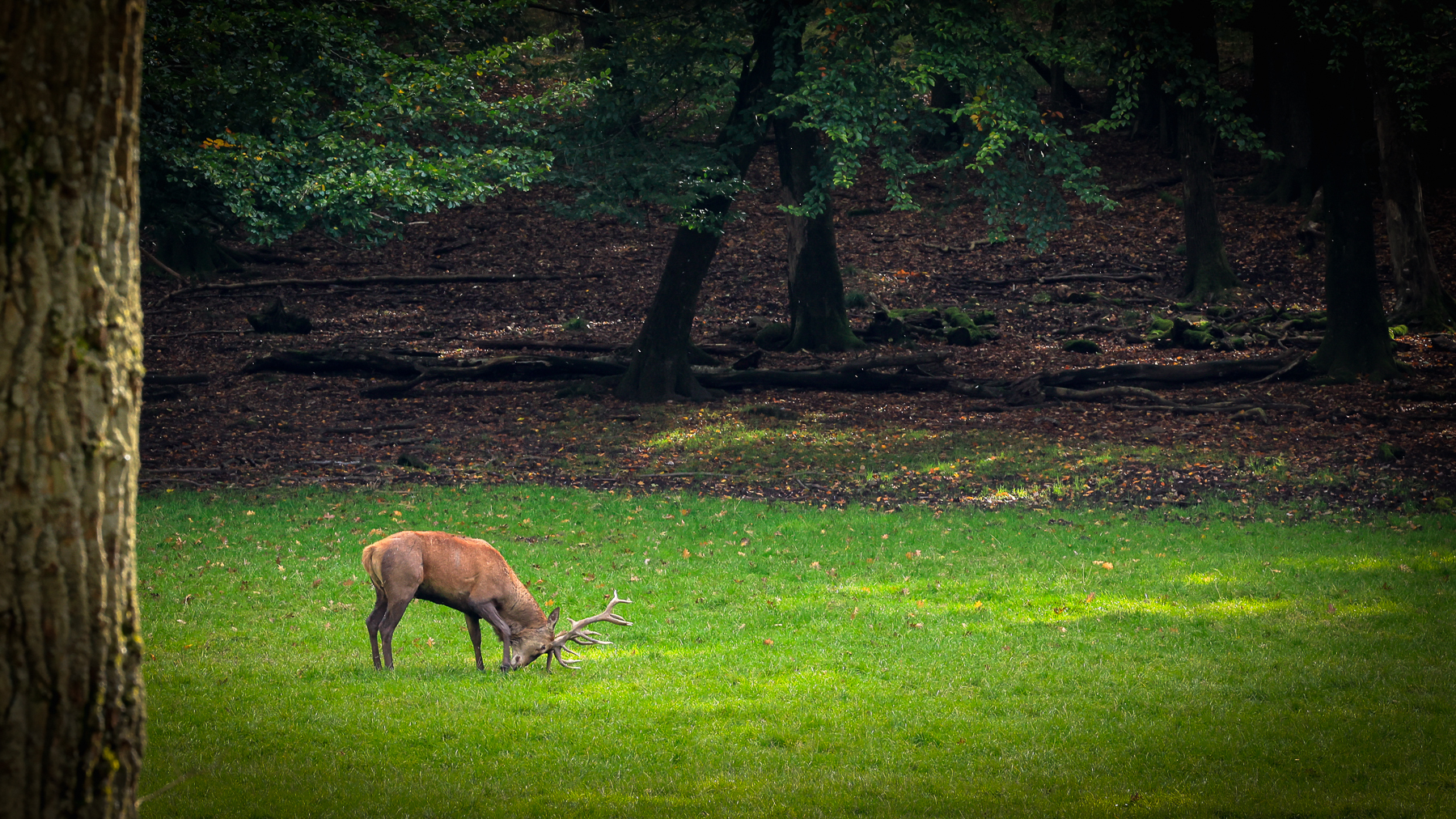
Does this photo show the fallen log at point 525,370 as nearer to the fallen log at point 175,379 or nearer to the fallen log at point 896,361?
the fallen log at point 175,379

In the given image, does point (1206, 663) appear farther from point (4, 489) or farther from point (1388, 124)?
point (1388, 124)

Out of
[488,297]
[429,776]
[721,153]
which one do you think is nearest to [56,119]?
[429,776]

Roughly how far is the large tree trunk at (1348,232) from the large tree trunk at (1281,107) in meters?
11.4

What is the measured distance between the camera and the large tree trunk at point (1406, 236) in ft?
78.4

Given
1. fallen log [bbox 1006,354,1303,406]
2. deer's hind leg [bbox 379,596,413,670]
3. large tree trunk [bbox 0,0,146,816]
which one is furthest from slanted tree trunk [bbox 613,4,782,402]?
large tree trunk [bbox 0,0,146,816]

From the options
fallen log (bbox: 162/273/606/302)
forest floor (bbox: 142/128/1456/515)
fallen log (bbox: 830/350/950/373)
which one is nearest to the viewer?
forest floor (bbox: 142/128/1456/515)

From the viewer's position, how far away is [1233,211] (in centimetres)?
3344

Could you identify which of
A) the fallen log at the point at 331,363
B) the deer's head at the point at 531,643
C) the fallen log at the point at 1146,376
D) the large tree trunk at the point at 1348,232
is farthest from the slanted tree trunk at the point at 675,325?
the deer's head at the point at 531,643

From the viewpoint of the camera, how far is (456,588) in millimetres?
8664

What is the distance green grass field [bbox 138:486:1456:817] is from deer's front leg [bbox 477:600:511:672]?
161mm

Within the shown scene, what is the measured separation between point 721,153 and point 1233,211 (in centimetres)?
2121

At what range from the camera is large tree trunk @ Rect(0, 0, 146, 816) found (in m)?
3.00

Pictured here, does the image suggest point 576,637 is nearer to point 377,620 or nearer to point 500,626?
point 500,626

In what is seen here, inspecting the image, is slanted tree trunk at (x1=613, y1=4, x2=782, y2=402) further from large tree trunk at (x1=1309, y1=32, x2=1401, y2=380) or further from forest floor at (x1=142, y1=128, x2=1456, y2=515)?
large tree trunk at (x1=1309, y1=32, x2=1401, y2=380)
